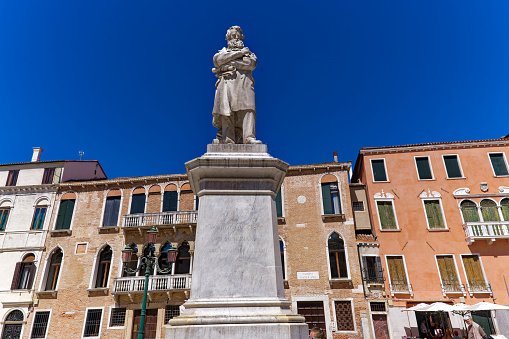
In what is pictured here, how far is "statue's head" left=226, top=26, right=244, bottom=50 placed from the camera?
5465 millimetres

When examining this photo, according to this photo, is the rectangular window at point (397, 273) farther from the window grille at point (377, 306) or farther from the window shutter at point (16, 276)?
the window shutter at point (16, 276)

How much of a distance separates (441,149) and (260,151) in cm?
2225

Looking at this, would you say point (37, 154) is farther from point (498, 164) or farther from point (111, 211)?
point (498, 164)

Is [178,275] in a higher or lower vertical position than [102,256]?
lower

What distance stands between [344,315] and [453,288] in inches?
249

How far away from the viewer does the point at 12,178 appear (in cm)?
2484

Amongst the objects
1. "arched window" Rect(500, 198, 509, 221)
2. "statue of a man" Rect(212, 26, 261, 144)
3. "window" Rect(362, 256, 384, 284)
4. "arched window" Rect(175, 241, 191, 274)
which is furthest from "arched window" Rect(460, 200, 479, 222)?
"statue of a man" Rect(212, 26, 261, 144)

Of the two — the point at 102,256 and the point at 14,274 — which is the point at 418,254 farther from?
the point at 14,274

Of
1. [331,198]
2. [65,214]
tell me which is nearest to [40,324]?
[65,214]

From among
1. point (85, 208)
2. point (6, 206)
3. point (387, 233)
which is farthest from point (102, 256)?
point (387, 233)

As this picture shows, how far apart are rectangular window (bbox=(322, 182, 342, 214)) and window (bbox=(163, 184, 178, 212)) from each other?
9.87 meters

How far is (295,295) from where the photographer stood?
1992 centimetres

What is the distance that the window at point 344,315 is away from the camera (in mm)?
18812

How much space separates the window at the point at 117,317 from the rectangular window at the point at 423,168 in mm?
20346
